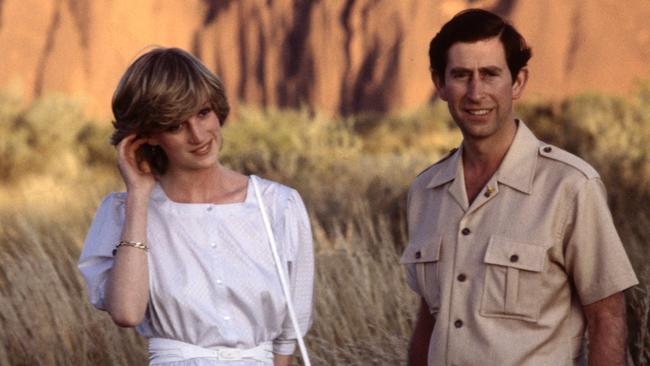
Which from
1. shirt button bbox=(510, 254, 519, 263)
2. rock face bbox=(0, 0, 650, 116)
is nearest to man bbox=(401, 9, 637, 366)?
shirt button bbox=(510, 254, 519, 263)

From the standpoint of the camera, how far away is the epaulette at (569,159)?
2.53 metres

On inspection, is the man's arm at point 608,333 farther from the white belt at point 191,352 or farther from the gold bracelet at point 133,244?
the gold bracelet at point 133,244

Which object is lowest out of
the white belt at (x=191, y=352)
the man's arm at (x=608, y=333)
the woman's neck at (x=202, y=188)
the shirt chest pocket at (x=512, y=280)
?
the white belt at (x=191, y=352)

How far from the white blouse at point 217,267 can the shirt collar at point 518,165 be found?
0.44 metres

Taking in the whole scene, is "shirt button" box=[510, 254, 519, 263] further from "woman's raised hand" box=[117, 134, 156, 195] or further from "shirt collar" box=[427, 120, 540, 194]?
"woman's raised hand" box=[117, 134, 156, 195]

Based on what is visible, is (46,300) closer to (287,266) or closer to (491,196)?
(287,266)

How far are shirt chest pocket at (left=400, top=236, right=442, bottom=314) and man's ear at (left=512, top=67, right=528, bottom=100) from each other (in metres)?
0.40

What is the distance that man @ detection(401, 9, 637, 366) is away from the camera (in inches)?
99.4

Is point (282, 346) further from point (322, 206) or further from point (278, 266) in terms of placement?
point (322, 206)

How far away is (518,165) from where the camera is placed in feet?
8.71

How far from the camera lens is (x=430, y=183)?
2846mm

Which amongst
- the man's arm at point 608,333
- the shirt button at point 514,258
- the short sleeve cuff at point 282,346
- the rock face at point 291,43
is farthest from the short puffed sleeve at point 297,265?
the rock face at point 291,43

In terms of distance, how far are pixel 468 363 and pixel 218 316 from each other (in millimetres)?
631

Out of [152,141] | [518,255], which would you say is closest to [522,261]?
[518,255]
